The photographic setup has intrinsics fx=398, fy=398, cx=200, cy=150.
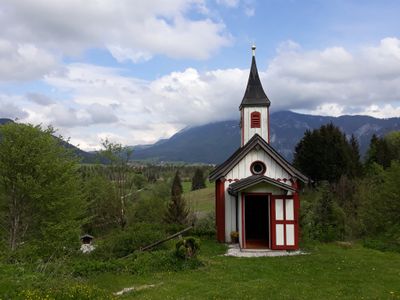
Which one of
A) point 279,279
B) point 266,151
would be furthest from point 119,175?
point 279,279

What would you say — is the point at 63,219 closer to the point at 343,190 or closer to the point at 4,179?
the point at 4,179

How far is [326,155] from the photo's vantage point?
5606 cm

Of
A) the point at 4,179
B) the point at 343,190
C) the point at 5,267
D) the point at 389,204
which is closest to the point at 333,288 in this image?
the point at 5,267

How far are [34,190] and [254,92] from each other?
14937mm

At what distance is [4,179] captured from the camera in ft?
79.0

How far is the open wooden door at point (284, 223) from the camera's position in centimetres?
2002

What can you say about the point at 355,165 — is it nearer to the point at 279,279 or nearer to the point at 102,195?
the point at 102,195

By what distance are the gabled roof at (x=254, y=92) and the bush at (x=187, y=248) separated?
1064cm

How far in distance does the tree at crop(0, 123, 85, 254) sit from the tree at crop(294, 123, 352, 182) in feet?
129

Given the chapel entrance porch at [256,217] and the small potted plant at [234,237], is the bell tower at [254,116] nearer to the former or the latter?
the chapel entrance porch at [256,217]

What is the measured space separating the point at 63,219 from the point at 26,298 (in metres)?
17.6

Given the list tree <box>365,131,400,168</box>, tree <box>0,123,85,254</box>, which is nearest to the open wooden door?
tree <box>0,123,85,254</box>

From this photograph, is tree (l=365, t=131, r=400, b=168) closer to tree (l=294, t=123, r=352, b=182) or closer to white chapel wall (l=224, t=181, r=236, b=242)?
tree (l=294, t=123, r=352, b=182)

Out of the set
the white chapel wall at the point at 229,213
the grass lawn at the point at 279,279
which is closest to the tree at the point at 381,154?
the white chapel wall at the point at 229,213
